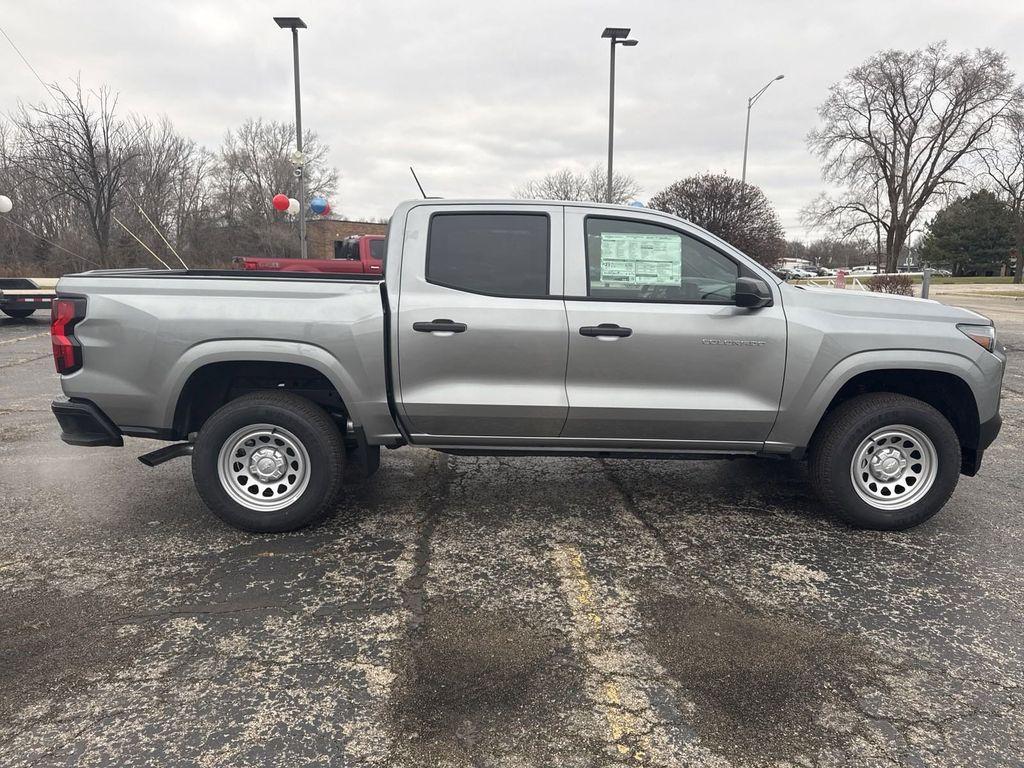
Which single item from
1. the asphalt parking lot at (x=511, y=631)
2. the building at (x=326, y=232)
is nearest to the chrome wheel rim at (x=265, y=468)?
the asphalt parking lot at (x=511, y=631)

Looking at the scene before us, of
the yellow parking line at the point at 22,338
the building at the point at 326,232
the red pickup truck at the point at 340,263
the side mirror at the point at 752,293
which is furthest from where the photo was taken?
the building at the point at 326,232

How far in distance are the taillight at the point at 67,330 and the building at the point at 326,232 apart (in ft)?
137

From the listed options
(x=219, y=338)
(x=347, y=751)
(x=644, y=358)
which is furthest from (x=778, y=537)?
(x=219, y=338)

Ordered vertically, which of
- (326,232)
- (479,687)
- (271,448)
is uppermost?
(326,232)

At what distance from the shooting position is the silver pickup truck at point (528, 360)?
3.77 meters

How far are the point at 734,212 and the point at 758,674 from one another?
2437cm

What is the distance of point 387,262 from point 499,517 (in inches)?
68.1

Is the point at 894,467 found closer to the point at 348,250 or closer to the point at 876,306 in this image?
the point at 876,306

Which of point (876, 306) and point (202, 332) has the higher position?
point (876, 306)

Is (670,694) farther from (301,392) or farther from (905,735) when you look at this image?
(301,392)

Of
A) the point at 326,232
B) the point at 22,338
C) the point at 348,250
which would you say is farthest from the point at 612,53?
the point at 326,232

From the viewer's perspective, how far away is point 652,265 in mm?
3949

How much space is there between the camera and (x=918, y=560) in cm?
368

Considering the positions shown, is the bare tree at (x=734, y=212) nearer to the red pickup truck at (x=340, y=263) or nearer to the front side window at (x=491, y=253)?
the red pickup truck at (x=340, y=263)
